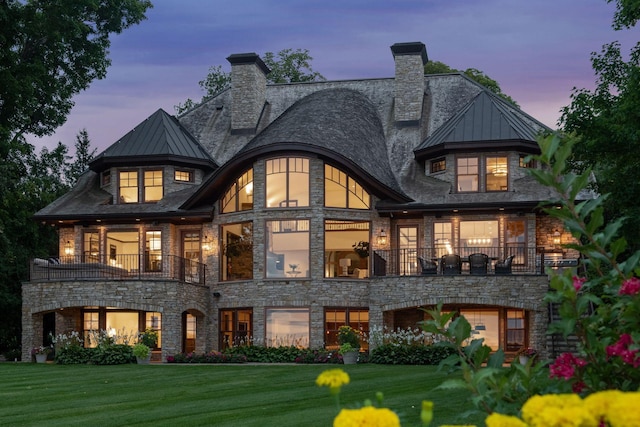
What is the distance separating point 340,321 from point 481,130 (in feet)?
24.3

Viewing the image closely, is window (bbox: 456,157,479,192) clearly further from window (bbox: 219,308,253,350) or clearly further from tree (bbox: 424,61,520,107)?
tree (bbox: 424,61,520,107)

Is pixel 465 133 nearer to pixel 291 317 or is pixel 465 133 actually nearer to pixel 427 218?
pixel 427 218

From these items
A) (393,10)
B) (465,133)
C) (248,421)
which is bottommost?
(248,421)

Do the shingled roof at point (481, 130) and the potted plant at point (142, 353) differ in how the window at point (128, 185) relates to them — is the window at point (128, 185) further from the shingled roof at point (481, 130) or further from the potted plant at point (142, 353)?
the shingled roof at point (481, 130)

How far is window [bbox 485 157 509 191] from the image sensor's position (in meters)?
29.3

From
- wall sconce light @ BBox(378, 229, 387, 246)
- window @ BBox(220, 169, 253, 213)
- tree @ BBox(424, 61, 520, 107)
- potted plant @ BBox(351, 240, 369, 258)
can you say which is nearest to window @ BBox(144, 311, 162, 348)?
window @ BBox(220, 169, 253, 213)

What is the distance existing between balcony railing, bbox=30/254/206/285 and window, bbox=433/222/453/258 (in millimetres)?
7603

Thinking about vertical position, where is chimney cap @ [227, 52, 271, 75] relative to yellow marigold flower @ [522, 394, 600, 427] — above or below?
above

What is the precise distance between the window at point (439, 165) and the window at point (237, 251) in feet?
20.3

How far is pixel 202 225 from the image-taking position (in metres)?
31.2

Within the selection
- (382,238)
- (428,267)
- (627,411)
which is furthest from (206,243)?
(627,411)

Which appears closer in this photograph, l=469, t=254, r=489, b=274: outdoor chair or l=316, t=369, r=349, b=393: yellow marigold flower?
l=316, t=369, r=349, b=393: yellow marigold flower

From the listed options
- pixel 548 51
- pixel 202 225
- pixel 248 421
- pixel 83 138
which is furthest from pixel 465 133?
pixel 83 138

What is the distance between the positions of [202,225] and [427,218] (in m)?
7.42
